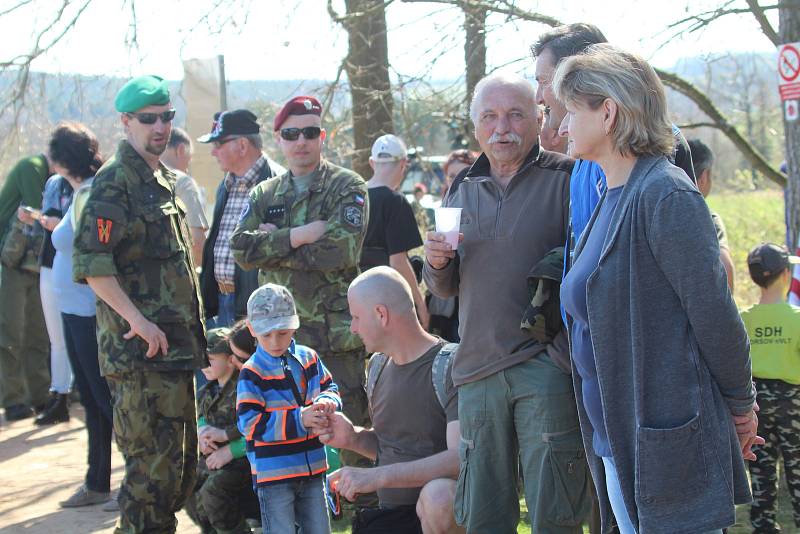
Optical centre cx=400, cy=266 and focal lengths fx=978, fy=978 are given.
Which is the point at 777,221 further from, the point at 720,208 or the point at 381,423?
the point at 381,423

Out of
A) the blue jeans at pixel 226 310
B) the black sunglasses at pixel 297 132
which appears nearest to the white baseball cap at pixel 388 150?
the black sunglasses at pixel 297 132

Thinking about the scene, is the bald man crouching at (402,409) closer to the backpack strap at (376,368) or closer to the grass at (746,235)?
the backpack strap at (376,368)

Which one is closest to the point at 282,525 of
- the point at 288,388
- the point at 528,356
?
the point at 288,388

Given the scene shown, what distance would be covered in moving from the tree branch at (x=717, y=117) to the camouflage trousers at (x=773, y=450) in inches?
130

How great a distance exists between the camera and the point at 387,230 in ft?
19.9

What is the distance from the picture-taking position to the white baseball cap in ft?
21.0

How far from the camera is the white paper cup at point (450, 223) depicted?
3.47m

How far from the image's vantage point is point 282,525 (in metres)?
4.34

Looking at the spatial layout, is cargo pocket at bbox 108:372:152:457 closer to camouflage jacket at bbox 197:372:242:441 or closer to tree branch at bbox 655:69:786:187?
camouflage jacket at bbox 197:372:242:441

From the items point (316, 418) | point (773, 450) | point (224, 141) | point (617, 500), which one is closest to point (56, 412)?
point (224, 141)

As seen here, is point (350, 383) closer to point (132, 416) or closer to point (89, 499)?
point (132, 416)

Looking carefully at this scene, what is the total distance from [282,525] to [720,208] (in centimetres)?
2989

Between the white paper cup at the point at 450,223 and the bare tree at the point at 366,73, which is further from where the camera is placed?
the bare tree at the point at 366,73

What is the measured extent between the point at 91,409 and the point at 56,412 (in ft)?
8.85
